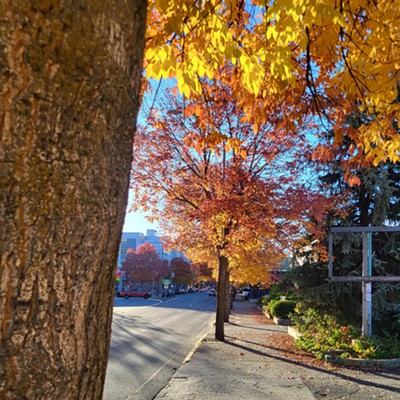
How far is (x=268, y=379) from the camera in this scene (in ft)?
24.9

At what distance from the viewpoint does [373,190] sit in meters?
14.4

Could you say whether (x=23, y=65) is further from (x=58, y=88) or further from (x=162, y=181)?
(x=162, y=181)

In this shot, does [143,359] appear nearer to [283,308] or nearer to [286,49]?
[286,49]

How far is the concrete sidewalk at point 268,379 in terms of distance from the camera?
258 inches

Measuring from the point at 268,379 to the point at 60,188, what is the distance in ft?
24.0

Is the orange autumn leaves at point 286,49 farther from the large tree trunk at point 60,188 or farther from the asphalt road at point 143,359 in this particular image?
the asphalt road at point 143,359

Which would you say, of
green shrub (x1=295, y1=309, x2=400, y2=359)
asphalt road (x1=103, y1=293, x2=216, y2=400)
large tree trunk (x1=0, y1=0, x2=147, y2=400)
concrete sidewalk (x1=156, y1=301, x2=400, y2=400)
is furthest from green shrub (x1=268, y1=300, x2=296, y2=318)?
large tree trunk (x1=0, y1=0, x2=147, y2=400)

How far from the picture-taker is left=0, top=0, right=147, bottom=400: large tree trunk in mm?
1152

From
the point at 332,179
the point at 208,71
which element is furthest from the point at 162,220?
the point at 208,71

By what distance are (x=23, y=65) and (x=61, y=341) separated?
31.3 inches

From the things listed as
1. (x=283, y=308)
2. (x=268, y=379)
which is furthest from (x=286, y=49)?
(x=283, y=308)

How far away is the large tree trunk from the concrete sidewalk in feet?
18.5

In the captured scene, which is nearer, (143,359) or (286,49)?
(286,49)

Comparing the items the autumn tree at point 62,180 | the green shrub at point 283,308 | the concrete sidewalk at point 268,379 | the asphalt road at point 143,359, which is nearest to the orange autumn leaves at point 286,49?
the autumn tree at point 62,180
